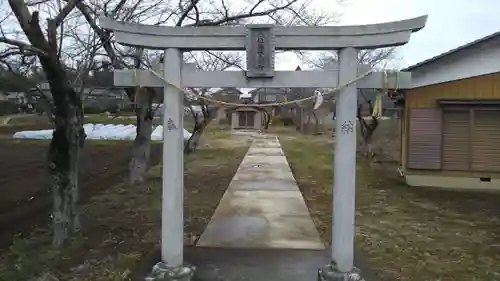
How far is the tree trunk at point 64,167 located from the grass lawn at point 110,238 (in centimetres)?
32

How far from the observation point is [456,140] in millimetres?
10906

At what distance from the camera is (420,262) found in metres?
5.66

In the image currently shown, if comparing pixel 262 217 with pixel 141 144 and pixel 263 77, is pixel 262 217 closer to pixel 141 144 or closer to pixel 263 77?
pixel 263 77

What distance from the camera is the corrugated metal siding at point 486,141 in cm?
1067

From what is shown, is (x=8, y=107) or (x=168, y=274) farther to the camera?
(x=8, y=107)

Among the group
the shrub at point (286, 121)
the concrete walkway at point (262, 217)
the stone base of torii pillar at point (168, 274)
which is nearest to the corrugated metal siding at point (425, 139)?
the concrete walkway at point (262, 217)

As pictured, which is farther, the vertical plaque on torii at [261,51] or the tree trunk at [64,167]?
the tree trunk at [64,167]

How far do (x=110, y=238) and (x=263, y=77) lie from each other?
3.75m

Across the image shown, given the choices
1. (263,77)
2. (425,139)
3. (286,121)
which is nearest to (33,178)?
(263,77)

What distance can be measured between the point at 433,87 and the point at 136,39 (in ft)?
27.9

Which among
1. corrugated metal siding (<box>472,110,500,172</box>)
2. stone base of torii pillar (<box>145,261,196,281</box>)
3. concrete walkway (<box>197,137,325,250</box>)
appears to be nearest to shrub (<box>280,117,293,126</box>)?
concrete walkway (<box>197,137,325,250</box>)

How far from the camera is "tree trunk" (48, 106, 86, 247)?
6.18m

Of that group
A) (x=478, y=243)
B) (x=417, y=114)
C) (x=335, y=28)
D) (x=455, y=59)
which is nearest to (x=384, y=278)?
(x=478, y=243)

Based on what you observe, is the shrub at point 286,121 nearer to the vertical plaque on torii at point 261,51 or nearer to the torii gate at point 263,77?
the torii gate at point 263,77
